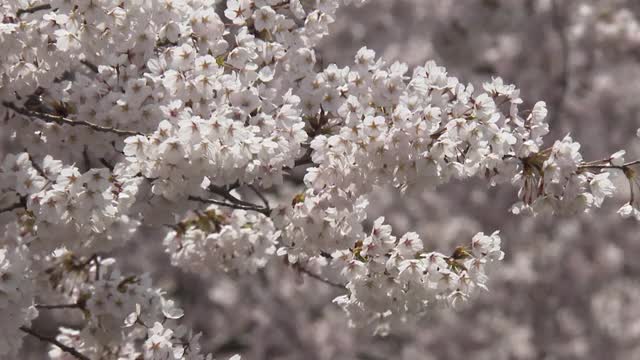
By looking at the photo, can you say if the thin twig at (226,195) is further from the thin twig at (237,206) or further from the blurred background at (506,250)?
the blurred background at (506,250)

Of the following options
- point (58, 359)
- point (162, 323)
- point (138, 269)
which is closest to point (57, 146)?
point (162, 323)

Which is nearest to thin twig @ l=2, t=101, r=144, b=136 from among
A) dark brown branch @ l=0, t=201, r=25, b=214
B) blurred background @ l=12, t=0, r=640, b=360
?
dark brown branch @ l=0, t=201, r=25, b=214

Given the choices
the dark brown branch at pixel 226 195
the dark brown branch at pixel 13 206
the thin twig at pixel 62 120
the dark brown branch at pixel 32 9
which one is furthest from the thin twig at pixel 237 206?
the dark brown branch at pixel 32 9

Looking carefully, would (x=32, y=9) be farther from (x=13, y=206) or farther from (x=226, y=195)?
(x=226, y=195)

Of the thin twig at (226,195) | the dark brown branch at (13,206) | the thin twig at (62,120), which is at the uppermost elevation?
the thin twig at (226,195)

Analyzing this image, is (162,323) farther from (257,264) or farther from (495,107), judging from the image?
(495,107)

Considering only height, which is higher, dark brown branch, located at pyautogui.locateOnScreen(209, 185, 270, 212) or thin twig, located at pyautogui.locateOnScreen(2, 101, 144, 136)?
dark brown branch, located at pyautogui.locateOnScreen(209, 185, 270, 212)

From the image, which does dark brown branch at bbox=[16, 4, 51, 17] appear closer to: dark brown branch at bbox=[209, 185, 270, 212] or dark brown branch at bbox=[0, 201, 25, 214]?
dark brown branch at bbox=[0, 201, 25, 214]

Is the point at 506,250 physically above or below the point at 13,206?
above

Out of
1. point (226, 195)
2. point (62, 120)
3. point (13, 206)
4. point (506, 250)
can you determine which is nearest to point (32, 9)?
point (62, 120)
